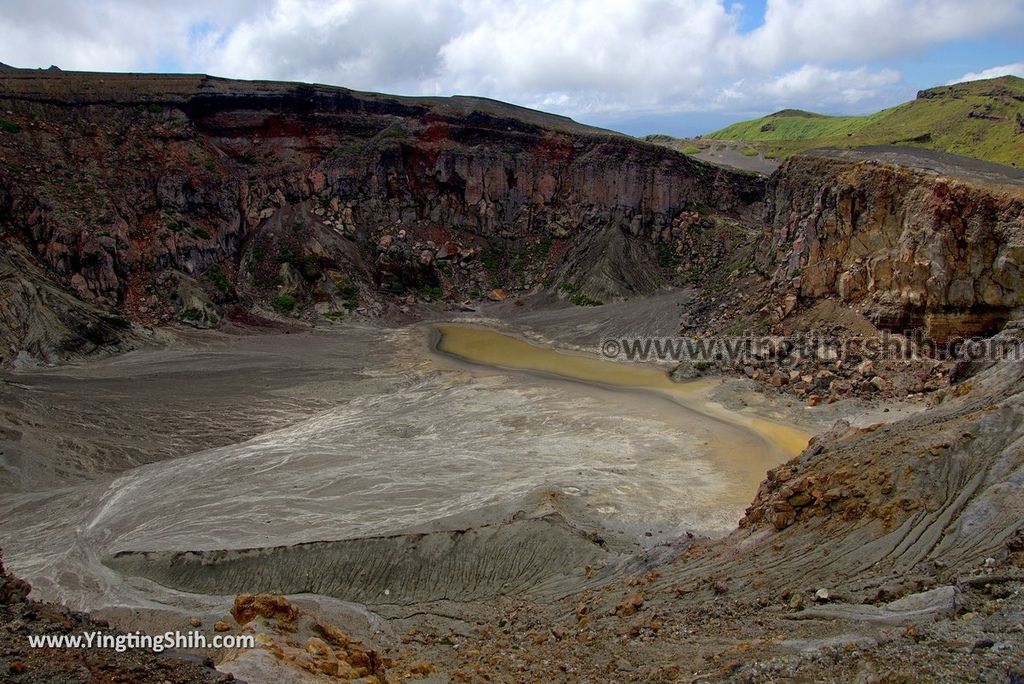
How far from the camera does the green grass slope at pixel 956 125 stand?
53906 millimetres

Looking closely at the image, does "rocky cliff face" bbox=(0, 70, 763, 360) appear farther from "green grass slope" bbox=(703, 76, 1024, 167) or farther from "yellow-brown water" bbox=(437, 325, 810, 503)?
"green grass slope" bbox=(703, 76, 1024, 167)

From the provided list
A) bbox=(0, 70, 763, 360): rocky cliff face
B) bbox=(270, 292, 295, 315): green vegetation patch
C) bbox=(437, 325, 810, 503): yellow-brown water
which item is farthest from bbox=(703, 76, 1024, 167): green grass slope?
bbox=(270, 292, 295, 315): green vegetation patch

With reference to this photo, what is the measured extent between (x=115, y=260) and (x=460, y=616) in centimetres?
3438

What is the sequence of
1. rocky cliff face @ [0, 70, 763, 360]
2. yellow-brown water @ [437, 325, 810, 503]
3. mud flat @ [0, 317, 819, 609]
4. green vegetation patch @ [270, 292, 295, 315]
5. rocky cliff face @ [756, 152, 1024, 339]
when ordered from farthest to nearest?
green vegetation patch @ [270, 292, 295, 315] < rocky cliff face @ [0, 70, 763, 360] < rocky cliff face @ [756, 152, 1024, 339] < yellow-brown water @ [437, 325, 810, 503] < mud flat @ [0, 317, 819, 609]

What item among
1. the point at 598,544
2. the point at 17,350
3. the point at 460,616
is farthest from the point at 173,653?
the point at 17,350

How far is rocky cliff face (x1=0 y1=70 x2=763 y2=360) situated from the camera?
1548 inches

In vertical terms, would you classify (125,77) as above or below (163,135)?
above

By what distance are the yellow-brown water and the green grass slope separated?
110 ft

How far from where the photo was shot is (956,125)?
197ft

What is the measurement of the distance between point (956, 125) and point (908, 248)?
40826mm

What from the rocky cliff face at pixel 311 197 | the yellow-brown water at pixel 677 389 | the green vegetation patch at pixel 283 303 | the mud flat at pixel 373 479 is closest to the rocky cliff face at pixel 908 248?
the yellow-brown water at pixel 677 389

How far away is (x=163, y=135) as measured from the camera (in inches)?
1791

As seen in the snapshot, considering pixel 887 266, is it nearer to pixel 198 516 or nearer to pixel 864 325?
pixel 864 325

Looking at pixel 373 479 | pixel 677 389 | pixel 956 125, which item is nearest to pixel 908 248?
pixel 677 389
